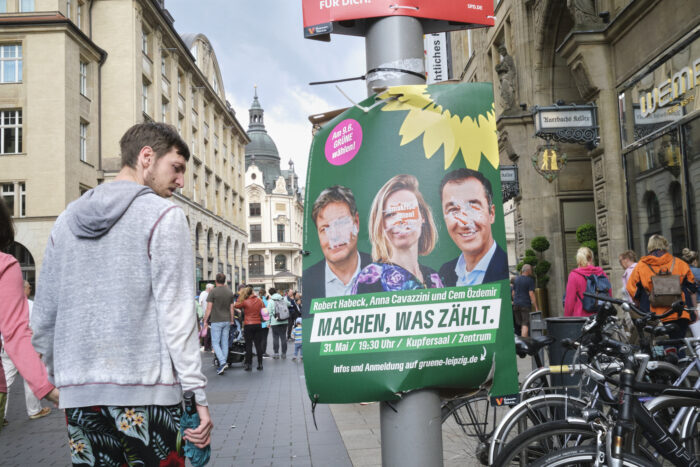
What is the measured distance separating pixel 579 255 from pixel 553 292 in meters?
8.13

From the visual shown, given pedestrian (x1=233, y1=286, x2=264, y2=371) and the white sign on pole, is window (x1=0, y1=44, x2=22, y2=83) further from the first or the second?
pedestrian (x1=233, y1=286, x2=264, y2=371)

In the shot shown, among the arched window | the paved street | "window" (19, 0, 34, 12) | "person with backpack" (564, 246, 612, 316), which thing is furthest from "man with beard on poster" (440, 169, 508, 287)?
the arched window

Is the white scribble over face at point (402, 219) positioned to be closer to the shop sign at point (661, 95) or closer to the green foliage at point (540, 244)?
the shop sign at point (661, 95)

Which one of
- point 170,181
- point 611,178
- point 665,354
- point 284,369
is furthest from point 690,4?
point 284,369

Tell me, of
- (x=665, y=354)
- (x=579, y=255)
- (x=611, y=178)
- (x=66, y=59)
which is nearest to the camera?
(x=665, y=354)

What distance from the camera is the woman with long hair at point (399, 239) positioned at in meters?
2.47

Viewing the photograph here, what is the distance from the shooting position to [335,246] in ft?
8.54

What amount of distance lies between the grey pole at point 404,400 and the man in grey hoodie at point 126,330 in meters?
0.71

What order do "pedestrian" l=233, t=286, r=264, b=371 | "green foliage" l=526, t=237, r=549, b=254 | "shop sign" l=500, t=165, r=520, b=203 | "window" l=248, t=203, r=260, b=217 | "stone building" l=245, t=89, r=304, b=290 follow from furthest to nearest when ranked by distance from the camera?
1. "window" l=248, t=203, r=260, b=217
2. "stone building" l=245, t=89, r=304, b=290
3. "shop sign" l=500, t=165, r=520, b=203
4. "green foliage" l=526, t=237, r=549, b=254
5. "pedestrian" l=233, t=286, r=264, b=371

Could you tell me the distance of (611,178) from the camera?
465 inches

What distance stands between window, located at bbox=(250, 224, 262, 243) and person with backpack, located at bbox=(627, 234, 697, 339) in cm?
9496

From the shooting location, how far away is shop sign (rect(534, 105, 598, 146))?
11750 mm

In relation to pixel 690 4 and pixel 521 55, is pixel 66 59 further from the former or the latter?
pixel 690 4

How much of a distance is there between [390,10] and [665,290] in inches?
216
